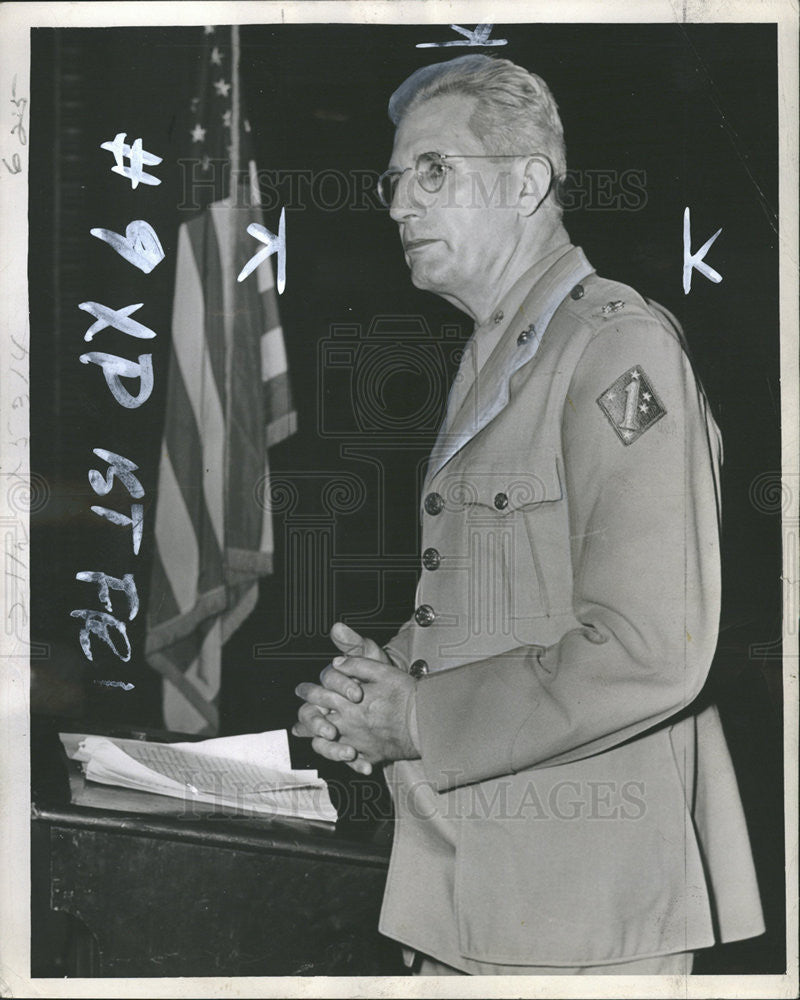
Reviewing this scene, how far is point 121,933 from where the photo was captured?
6.70 ft

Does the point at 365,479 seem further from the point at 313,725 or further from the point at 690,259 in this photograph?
the point at 690,259

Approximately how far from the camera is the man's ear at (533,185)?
2.01 metres

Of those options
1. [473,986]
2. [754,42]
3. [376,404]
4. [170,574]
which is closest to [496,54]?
[754,42]

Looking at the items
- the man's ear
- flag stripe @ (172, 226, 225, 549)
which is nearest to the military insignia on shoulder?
the man's ear

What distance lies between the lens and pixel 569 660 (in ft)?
6.15

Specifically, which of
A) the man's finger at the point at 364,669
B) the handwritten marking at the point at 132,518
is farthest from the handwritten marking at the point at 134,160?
the man's finger at the point at 364,669

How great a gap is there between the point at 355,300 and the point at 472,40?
1.71ft

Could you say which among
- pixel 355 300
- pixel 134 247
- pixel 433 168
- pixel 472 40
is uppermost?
pixel 472 40

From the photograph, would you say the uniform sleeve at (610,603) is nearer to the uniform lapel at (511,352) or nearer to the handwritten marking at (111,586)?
the uniform lapel at (511,352)

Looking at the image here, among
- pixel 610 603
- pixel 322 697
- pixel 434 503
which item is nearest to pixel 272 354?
pixel 434 503

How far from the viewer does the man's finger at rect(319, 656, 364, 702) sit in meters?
1.98

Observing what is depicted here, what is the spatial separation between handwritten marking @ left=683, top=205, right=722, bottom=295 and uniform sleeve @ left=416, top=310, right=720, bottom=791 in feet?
0.48

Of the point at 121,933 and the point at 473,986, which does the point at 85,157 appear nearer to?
the point at 121,933

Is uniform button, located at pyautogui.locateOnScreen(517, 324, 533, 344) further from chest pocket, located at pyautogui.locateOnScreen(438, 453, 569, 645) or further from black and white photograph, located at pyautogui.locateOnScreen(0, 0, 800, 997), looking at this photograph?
chest pocket, located at pyautogui.locateOnScreen(438, 453, 569, 645)
